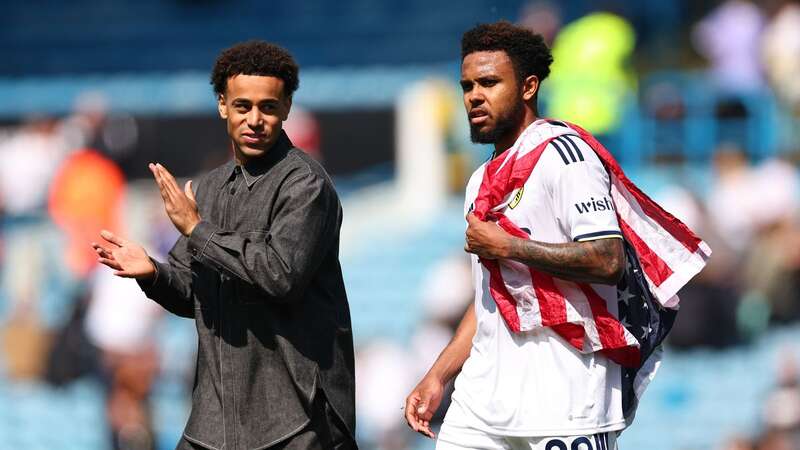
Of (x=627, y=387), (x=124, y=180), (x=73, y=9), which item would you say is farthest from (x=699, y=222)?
(x=73, y=9)

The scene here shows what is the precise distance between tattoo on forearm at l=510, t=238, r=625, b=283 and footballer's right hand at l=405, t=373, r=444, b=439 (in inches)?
25.9

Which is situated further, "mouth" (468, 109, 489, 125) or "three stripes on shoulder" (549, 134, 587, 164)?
"mouth" (468, 109, 489, 125)

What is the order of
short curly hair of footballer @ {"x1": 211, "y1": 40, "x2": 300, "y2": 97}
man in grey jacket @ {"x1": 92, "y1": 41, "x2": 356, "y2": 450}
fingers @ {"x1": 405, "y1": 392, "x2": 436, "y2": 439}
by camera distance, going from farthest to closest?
fingers @ {"x1": 405, "y1": 392, "x2": 436, "y2": 439} < short curly hair of footballer @ {"x1": 211, "y1": 40, "x2": 300, "y2": 97} < man in grey jacket @ {"x1": 92, "y1": 41, "x2": 356, "y2": 450}

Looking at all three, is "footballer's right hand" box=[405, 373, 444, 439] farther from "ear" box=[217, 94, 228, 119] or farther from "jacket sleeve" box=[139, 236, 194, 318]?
"ear" box=[217, 94, 228, 119]

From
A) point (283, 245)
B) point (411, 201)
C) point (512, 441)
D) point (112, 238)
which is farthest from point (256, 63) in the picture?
point (411, 201)

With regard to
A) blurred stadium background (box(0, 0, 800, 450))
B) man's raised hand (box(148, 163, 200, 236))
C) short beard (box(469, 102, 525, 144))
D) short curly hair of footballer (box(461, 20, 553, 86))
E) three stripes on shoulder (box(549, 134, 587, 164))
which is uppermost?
short curly hair of footballer (box(461, 20, 553, 86))

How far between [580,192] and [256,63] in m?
0.99

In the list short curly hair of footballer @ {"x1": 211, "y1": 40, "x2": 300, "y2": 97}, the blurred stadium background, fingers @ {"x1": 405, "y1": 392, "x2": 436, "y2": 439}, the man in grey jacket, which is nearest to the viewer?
the man in grey jacket

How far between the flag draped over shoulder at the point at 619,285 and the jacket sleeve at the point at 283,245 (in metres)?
0.45

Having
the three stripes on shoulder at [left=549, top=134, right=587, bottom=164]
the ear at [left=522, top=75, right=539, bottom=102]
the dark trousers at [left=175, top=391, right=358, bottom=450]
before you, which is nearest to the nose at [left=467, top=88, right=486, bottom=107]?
the ear at [left=522, top=75, right=539, bottom=102]

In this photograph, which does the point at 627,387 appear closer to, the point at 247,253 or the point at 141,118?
the point at 247,253

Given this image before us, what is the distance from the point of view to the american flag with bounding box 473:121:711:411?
4074mm

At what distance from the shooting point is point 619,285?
4125 millimetres

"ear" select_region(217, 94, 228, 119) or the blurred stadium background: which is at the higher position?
"ear" select_region(217, 94, 228, 119)
